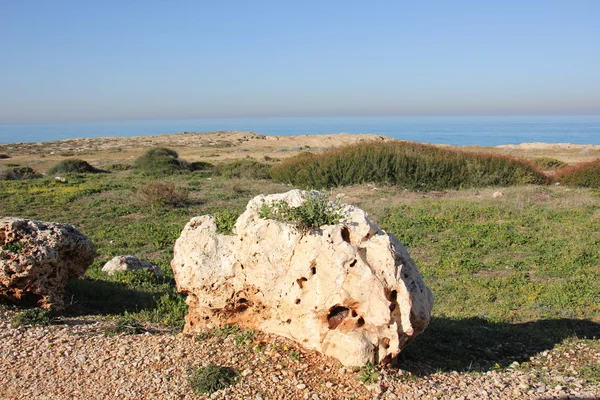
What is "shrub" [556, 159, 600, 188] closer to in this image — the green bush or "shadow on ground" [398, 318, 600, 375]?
the green bush

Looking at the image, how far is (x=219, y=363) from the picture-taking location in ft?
17.2

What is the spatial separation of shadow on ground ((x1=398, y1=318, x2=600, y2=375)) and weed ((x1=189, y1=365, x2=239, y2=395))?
5.88 feet

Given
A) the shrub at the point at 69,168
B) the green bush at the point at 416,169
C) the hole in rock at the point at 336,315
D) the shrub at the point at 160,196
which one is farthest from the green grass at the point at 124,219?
the shrub at the point at 69,168

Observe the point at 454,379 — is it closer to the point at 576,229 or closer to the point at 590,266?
the point at 590,266

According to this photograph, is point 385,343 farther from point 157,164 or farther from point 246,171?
point 157,164

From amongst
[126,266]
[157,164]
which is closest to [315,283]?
[126,266]

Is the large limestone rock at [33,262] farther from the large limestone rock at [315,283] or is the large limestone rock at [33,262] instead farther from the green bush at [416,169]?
the green bush at [416,169]

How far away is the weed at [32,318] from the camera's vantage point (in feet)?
20.9

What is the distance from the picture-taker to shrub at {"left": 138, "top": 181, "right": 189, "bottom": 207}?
18.2 meters

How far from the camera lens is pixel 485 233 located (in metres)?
14.0

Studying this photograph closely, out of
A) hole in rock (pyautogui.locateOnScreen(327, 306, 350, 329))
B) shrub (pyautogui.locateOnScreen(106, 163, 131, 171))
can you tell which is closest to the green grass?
hole in rock (pyautogui.locateOnScreen(327, 306, 350, 329))

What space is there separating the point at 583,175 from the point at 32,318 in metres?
23.4

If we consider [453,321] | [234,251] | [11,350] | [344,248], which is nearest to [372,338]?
[344,248]

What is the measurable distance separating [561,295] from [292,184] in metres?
17.6
